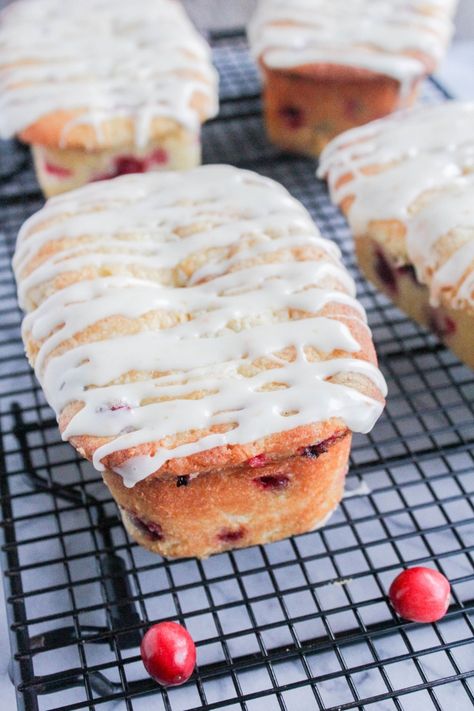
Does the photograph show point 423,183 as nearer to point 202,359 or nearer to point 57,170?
point 202,359

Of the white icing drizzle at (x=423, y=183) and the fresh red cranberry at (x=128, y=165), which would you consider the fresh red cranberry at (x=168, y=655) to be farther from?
the fresh red cranberry at (x=128, y=165)

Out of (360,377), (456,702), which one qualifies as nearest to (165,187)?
(360,377)

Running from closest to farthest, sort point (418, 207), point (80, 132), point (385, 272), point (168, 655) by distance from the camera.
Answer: point (168, 655) < point (418, 207) < point (385, 272) < point (80, 132)

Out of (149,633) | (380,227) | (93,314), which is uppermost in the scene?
(93,314)

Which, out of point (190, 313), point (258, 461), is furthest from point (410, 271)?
point (258, 461)

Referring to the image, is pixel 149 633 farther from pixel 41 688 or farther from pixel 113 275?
pixel 113 275

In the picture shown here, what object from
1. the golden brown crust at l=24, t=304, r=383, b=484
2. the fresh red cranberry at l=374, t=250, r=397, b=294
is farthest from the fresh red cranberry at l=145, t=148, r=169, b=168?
the golden brown crust at l=24, t=304, r=383, b=484

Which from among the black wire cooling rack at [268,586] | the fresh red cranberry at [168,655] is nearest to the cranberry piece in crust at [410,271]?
the black wire cooling rack at [268,586]

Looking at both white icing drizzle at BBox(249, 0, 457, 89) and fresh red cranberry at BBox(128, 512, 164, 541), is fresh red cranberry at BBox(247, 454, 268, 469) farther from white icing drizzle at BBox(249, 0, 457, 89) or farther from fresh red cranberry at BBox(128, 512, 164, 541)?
white icing drizzle at BBox(249, 0, 457, 89)
